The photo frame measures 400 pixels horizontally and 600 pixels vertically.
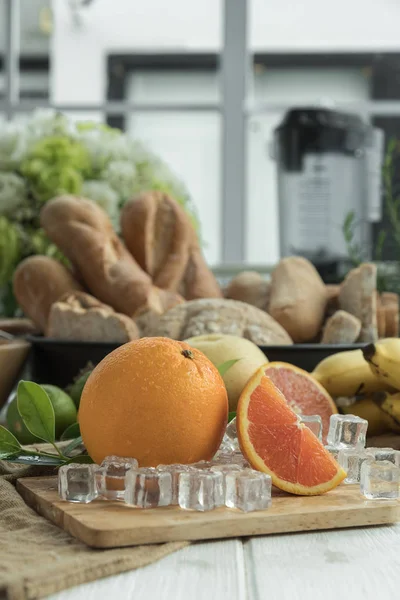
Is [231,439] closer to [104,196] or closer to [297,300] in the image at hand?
[297,300]

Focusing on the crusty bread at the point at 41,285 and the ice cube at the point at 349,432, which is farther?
the crusty bread at the point at 41,285

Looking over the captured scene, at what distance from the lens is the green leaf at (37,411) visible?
0.73 meters

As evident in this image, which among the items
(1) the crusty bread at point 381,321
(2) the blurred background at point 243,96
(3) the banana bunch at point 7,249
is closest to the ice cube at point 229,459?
(1) the crusty bread at point 381,321

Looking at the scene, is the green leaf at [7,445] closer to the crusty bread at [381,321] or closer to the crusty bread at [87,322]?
the crusty bread at [87,322]

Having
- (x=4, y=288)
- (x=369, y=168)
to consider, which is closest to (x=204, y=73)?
(x=369, y=168)

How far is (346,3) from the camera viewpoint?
4.09 meters

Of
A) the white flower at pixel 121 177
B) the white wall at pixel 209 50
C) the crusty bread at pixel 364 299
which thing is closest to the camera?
the crusty bread at pixel 364 299

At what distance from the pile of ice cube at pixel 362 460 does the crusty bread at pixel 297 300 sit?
0.46 metres

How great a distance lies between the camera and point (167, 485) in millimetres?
629

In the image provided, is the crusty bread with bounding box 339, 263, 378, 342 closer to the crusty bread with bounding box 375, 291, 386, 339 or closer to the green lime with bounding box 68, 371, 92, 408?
the crusty bread with bounding box 375, 291, 386, 339

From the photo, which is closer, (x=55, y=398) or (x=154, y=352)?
(x=154, y=352)

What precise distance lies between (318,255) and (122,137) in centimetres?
61

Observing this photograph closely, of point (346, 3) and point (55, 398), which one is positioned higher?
point (346, 3)

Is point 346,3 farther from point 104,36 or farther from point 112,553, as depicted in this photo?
point 112,553
